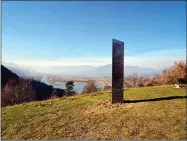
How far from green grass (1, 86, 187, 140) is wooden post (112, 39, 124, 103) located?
0.77 metres

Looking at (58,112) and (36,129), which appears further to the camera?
(58,112)

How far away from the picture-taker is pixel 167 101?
35.6 ft

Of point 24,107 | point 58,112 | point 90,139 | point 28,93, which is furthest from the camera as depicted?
point 28,93

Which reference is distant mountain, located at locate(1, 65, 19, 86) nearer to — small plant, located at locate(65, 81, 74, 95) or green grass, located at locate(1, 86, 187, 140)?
small plant, located at locate(65, 81, 74, 95)

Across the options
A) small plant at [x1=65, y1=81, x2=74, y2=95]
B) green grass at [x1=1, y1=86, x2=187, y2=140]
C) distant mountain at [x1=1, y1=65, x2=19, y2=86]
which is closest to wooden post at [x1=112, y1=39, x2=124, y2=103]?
green grass at [x1=1, y1=86, x2=187, y2=140]

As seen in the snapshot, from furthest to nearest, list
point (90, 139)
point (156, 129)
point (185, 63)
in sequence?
point (185, 63) → point (156, 129) → point (90, 139)

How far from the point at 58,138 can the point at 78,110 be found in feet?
10.0

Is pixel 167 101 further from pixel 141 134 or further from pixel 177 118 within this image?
pixel 141 134

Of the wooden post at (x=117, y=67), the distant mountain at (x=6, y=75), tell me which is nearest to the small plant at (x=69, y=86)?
the wooden post at (x=117, y=67)

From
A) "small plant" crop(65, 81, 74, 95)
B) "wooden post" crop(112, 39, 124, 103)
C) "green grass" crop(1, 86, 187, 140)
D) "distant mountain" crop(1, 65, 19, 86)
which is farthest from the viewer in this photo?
"distant mountain" crop(1, 65, 19, 86)

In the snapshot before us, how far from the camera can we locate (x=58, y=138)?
22.0 ft

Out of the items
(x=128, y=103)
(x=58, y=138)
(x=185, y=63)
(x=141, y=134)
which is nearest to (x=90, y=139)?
(x=58, y=138)

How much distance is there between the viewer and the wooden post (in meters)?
11.0

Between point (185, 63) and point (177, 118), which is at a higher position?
point (185, 63)
